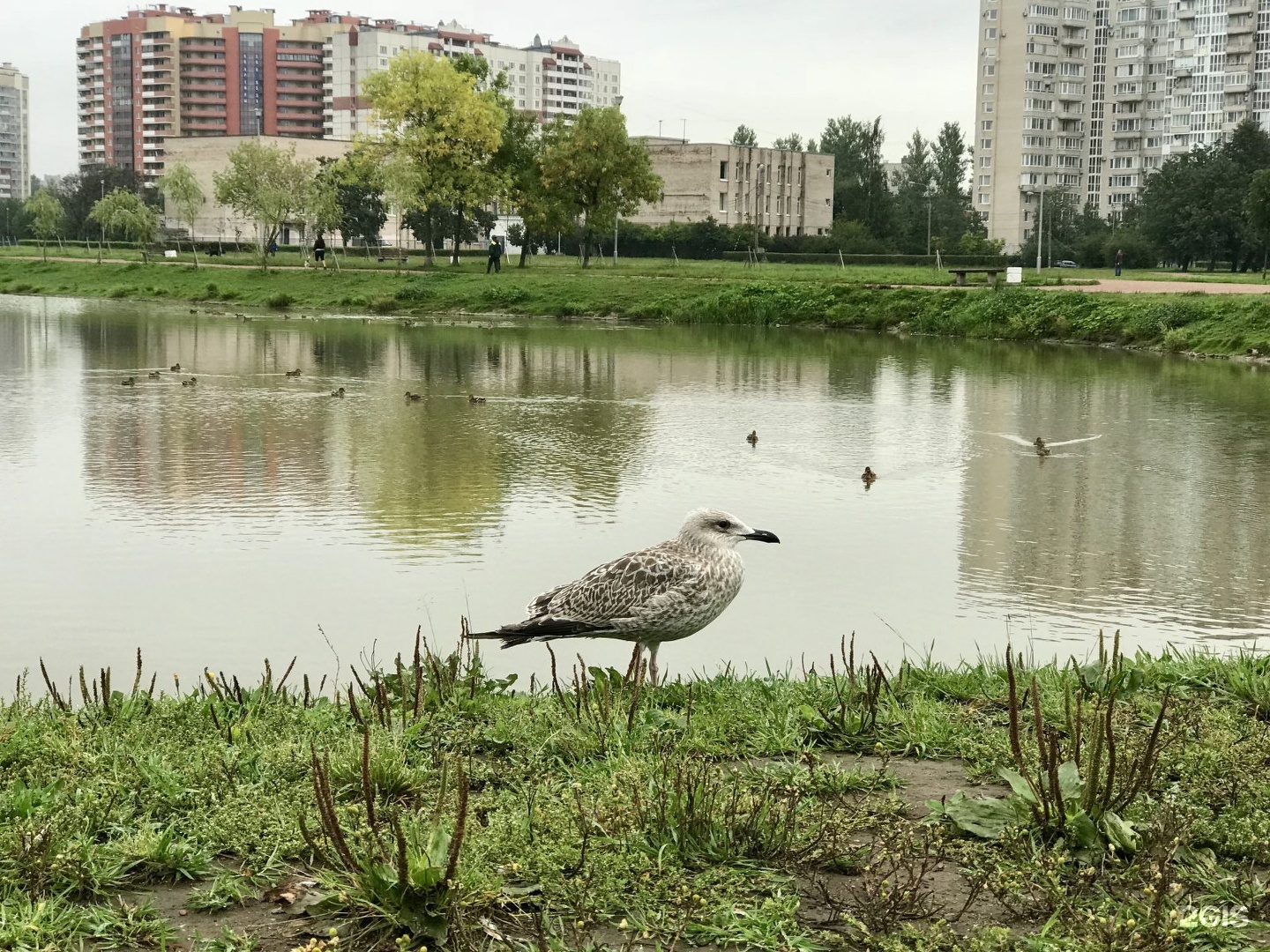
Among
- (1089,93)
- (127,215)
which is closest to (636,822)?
(127,215)

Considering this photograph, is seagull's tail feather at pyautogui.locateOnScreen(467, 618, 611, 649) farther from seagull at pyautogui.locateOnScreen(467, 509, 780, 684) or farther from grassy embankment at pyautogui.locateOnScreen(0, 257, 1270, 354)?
grassy embankment at pyautogui.locateOnScreen(0, 257, 1270, 354)

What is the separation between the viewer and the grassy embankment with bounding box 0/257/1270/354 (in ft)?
125

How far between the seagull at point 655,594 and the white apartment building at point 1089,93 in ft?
488

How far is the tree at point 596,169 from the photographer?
228 ft

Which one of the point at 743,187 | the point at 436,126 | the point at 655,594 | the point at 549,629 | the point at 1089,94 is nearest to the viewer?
the point at 655,594

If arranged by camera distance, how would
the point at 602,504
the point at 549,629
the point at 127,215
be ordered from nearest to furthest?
the point at 549,629 < the point at 602,504 < the point at 127,215

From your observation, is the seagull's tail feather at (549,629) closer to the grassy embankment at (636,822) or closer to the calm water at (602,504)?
the grassy embankment at (636,822)

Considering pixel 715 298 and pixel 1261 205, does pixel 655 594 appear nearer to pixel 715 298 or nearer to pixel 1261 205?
pixel 715 298

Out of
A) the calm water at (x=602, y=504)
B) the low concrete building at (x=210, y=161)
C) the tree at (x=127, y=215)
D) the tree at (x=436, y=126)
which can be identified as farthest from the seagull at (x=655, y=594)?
the low concrete building at (x=210, y=161)

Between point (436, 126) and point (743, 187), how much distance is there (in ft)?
191

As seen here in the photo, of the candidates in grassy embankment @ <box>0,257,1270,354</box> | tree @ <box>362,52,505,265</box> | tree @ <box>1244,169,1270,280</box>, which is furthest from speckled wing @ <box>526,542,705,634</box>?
tree @ <box>1244,169,1270,280</box>

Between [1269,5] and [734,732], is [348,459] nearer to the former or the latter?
[734,732]

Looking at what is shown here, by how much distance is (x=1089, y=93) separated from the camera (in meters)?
160

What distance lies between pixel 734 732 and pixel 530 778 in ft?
3.40
